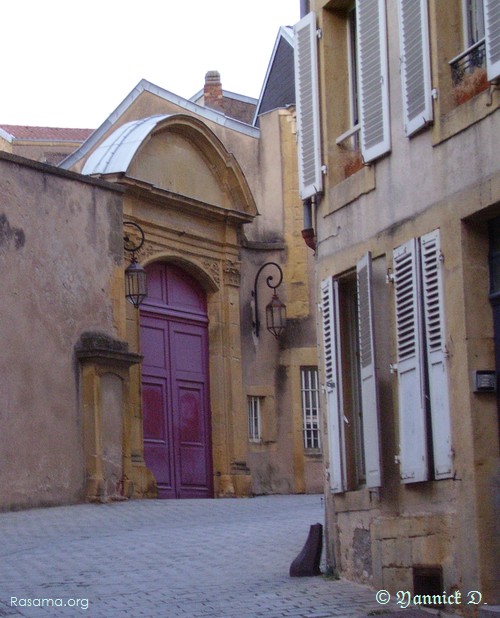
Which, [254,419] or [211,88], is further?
[211,88]

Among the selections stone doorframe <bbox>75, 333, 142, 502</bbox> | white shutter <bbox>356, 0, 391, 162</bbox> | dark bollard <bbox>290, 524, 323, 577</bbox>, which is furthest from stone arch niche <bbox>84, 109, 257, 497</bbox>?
white shutter <bbox>356, 0, 391, 162</bbox>

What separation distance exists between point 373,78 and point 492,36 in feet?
6.65


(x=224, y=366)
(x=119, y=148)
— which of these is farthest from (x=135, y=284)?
(x=224, y=366)

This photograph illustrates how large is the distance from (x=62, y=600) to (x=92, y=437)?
8.34m

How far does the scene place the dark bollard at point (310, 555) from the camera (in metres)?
11.3

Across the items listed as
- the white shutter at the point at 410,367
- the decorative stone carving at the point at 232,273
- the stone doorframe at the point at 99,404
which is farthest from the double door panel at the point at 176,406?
the white shutter at the point at 410,367

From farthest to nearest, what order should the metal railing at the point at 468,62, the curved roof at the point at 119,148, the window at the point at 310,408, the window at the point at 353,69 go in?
the window at the point at 310,408 → the curved roof at the point at 119,148 → the window at the point at 353,69 → the metal railing at the point at 468,62

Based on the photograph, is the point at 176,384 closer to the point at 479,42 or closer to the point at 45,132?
the point at 479,42

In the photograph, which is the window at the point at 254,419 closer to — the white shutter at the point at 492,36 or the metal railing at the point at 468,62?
the metal railing at the point at 468,62

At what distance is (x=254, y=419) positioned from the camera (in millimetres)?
22516

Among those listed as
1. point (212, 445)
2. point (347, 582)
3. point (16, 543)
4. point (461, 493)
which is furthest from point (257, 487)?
point (461, 493)

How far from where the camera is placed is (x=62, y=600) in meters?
9.93

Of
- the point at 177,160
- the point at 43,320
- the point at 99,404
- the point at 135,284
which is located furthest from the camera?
the point at 177,160

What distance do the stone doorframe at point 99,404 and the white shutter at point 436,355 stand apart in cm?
902
